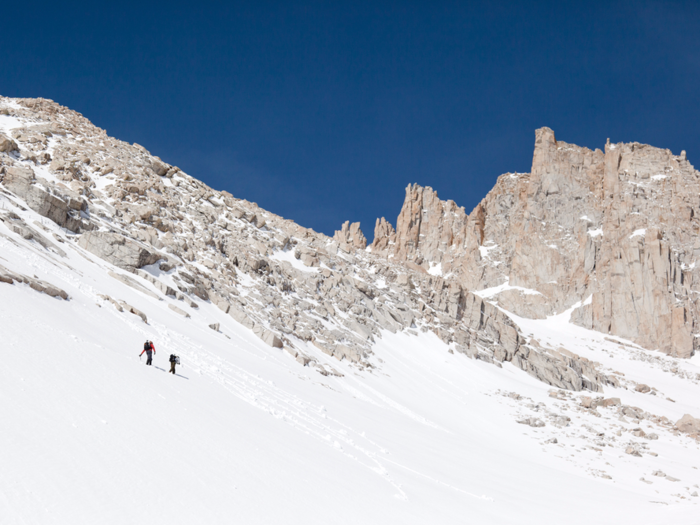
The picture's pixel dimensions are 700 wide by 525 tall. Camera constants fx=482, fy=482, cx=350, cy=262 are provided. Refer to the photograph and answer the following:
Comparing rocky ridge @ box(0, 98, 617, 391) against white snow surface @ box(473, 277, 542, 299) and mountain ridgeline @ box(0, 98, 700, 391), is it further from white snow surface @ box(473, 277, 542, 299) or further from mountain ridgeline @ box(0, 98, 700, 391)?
white snow surface @ box(473, 277, 542, 299)

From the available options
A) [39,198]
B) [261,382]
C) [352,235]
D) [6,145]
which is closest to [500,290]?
[352,235]

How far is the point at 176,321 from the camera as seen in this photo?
27516 millimetres

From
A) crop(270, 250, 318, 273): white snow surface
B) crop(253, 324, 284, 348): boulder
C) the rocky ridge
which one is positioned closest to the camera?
crop(253, 324, 284, 348): boulder

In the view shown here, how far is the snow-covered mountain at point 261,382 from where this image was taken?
8508 millimetres

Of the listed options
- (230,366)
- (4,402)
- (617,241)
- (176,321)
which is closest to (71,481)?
(4,402)

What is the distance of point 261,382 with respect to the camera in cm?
2147

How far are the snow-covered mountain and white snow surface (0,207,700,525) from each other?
7cm

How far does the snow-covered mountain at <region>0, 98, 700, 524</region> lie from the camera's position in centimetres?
851

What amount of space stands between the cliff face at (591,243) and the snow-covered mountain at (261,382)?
1713cm

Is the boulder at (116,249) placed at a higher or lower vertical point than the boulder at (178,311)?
higher

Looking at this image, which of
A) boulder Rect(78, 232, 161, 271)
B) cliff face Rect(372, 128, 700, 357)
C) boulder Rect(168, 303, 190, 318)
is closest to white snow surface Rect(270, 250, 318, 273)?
boulder Rect(78, 232, 161, 271)

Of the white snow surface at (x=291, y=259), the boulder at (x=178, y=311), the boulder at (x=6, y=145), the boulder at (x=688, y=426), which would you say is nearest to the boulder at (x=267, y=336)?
Result: the boulder at (x=178, y=311)

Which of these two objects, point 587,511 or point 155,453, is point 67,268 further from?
point 587,511

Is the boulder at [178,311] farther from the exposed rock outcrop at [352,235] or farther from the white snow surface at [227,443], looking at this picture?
the exposed rock outcrop at [352,235]
